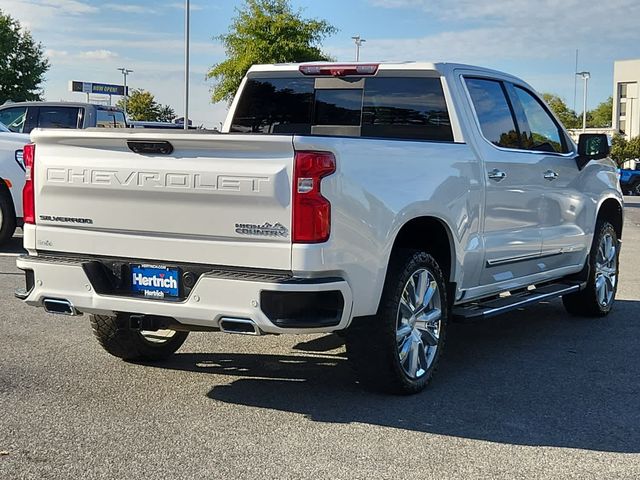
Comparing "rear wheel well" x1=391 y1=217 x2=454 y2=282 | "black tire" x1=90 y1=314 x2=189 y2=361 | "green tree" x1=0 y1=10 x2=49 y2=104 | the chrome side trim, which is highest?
"green tree" x1=0 y1=10 x2=49 y2=104

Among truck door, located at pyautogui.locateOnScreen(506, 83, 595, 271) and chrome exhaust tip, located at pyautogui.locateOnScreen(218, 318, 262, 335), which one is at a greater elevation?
truck door, located at pyautogui.locateOnScreen(506, 83, 595, 271)

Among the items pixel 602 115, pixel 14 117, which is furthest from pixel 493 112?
pixel 602 115

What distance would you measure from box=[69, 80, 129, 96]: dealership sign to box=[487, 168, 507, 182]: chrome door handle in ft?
242

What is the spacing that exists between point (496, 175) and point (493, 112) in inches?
23.4

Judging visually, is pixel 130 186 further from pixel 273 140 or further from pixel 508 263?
pixel 508 263

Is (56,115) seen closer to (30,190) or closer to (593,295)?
(593,295)

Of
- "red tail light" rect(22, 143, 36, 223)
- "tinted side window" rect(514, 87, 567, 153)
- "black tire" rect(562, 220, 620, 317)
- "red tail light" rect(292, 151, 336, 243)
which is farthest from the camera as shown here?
"black tire" rect(562, 220, 620, 317)

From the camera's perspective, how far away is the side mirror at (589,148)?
7273mm

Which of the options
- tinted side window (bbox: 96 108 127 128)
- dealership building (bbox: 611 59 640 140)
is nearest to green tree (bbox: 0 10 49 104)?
tinted side window (bbox: 96 108 127 128)

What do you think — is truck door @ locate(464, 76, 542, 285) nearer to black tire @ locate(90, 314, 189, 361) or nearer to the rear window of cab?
the rear window of cab

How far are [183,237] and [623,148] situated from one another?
67.2 meters

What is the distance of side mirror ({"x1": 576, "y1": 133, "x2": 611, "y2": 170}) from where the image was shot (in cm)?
727

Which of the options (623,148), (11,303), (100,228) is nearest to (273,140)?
(100,228)

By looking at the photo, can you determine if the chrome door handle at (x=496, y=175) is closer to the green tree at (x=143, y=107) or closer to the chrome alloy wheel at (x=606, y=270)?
the chrome alloy wheel at (x=606, y=270)
